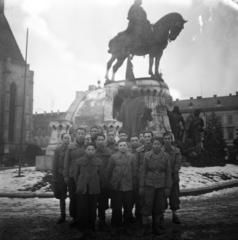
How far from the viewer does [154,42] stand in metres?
15.9

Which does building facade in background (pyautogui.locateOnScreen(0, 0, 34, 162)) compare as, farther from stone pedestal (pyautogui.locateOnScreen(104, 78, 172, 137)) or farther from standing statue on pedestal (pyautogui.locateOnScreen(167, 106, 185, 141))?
standing statue on pedestal (pyautogui.locateOnScreen(167, 106, 185, 141))

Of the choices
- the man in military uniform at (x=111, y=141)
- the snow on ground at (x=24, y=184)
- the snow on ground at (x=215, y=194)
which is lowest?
the snow on ground at (x=215, y=194)

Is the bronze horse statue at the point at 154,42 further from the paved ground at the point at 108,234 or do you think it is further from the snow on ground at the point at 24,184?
the paved ground at the point at 108,234

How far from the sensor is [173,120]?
15.9 m

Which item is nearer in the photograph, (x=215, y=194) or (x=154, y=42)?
(x=215, y=194)

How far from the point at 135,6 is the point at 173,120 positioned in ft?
19.7

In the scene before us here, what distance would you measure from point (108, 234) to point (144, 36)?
41.3 feet

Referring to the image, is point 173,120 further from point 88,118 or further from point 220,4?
point 220,4

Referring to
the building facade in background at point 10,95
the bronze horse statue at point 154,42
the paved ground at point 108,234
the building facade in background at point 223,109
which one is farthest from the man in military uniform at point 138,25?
the building facade in background at point 10,95

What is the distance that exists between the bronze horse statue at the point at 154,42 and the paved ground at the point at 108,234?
989cm

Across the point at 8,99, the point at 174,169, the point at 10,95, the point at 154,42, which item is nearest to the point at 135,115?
the point at 174,169

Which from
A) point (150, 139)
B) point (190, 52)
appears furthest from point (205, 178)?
point (150, 139)

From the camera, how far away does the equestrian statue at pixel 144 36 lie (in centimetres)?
1546

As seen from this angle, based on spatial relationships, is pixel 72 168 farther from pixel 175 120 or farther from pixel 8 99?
pixel 8 99
